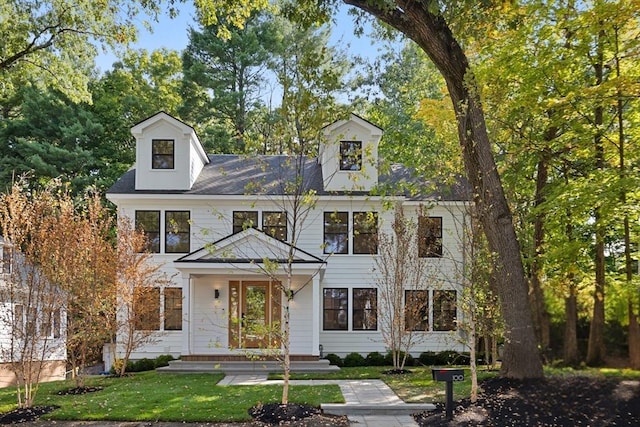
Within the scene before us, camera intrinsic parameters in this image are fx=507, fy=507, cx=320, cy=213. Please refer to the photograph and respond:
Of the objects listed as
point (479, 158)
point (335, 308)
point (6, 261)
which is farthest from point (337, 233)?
point (6, 261)

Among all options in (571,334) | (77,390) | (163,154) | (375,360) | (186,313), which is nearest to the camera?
(571,334)

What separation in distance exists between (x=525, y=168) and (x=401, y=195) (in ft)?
16.5

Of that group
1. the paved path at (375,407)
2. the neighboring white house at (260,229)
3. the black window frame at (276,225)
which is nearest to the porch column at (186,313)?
the neighboring white house at (260,229)

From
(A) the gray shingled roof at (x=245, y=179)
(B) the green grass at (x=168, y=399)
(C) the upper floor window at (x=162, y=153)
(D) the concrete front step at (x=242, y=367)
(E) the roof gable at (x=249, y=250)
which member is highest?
(C) the upper floor window at (x=162, y=153)

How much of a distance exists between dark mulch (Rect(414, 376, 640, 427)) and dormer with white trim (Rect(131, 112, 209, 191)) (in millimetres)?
11375

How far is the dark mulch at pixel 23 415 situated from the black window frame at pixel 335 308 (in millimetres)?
9414

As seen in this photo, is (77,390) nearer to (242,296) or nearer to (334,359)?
(242,296)

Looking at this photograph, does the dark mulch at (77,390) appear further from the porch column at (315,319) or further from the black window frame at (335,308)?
the black window frame at (335,308)

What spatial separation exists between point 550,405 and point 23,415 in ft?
25.3

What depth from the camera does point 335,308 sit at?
16.7 metres

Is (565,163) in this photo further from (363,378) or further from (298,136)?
(363,378)

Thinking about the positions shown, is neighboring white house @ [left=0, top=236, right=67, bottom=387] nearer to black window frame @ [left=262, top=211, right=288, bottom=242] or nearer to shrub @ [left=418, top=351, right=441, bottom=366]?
black window frame @ [left=262, top=211, right=288, bottom=242]

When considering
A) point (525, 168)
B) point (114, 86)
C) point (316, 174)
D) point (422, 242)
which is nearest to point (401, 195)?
point (422, 242)

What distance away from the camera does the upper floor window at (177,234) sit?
54.2 feet
